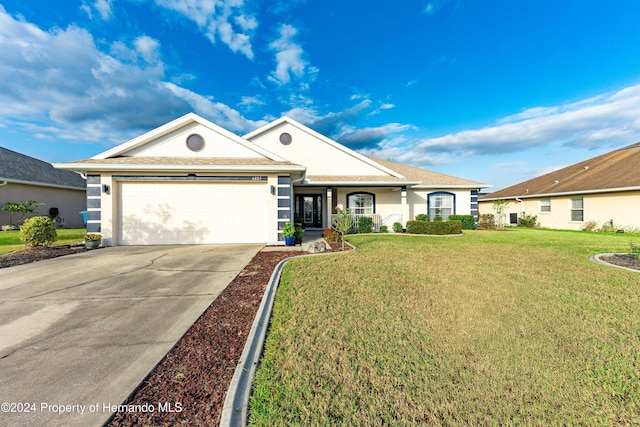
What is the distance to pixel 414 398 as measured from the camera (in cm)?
209

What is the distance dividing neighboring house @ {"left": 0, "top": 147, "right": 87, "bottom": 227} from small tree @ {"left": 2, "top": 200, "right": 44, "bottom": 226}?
0.75 feet

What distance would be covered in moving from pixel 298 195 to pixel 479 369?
44.0 ft

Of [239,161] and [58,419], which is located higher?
[239,161]

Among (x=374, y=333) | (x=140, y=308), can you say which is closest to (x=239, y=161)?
(x=140, y=308)

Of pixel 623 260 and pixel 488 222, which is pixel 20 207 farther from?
pixel 488 222

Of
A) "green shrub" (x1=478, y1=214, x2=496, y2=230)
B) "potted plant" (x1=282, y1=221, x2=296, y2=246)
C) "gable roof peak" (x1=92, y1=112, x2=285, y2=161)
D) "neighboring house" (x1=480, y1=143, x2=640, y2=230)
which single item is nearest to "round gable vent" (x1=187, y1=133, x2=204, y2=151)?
"gable roof peak" (x1=92, y1=112, x2=285, y2=161)

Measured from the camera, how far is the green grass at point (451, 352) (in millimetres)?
1979

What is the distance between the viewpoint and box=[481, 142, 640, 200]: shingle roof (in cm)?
1429

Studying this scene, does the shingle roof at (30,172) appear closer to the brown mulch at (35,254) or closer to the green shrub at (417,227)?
the brown mulch at (35,254)

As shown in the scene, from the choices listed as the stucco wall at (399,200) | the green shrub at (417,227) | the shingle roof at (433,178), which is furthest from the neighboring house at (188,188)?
the shingle roof at (433,178)

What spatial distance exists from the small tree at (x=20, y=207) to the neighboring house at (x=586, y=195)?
31.7 meters

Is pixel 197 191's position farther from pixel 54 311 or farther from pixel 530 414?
pixel 530 414

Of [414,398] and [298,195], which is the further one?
[298,195]

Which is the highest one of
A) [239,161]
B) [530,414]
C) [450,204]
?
[239,161]
